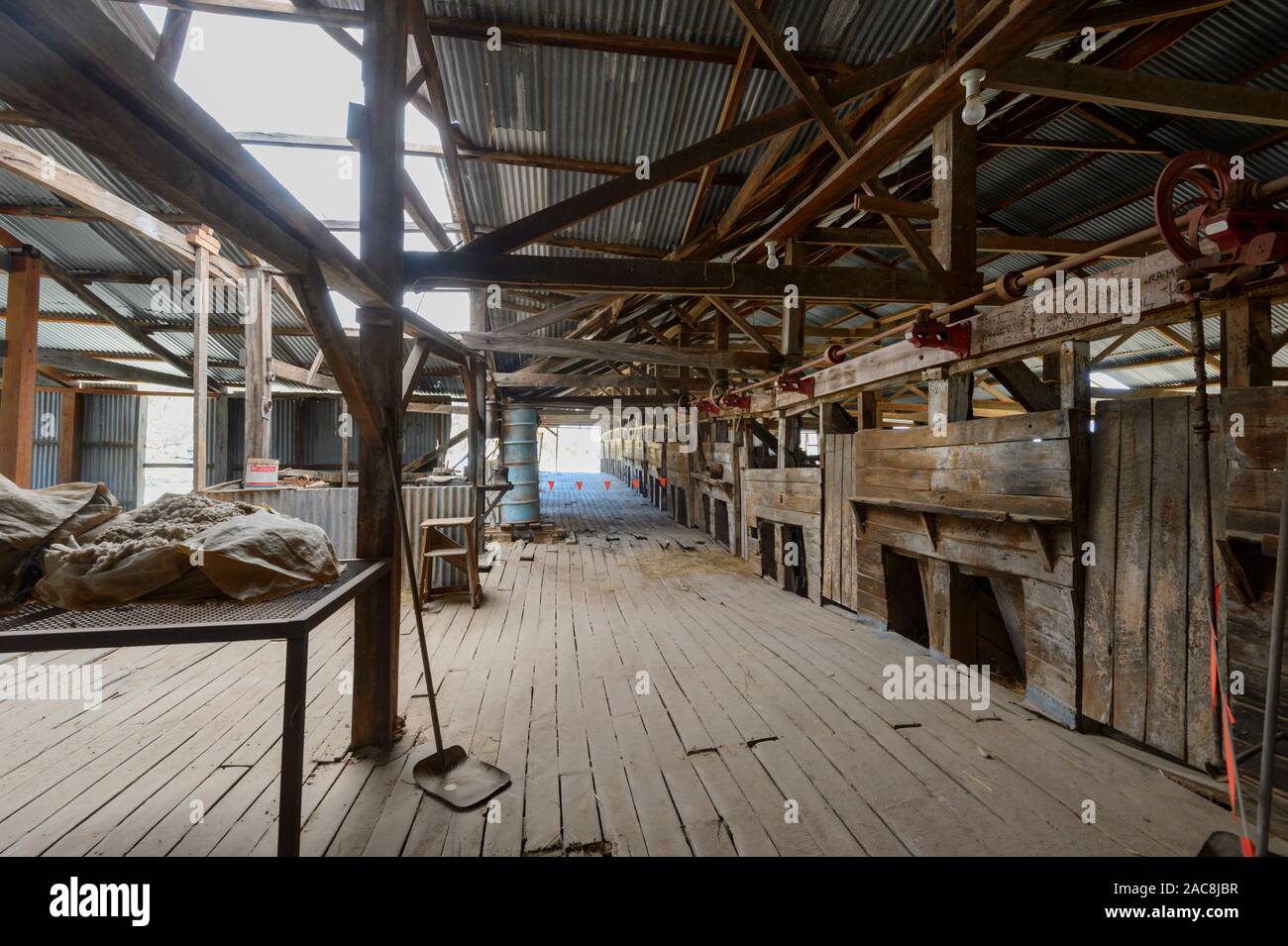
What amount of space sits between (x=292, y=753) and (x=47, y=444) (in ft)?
72.0

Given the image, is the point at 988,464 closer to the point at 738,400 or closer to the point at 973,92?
the point at 973,92

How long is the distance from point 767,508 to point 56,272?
557 inches

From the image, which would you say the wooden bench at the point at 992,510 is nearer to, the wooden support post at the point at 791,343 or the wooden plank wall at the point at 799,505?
the wooden plank wall at the point at 799,505

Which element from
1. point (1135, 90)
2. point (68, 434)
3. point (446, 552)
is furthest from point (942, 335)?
point (68, 434)

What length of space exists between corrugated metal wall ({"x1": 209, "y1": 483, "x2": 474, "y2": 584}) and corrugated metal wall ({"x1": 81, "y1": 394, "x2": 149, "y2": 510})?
47.5 feet

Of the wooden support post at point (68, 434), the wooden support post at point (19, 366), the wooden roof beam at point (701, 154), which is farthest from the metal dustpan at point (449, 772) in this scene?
the wooden support post at point (68, 434)

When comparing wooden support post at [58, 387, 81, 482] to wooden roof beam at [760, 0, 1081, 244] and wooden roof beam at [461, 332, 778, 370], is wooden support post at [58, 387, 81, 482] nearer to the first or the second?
wooden roof beam at [461, 332, 778, 370]

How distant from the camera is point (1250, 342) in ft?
9.30

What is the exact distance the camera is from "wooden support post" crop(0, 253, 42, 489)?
21.2 feet

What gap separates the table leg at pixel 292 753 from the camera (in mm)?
2158

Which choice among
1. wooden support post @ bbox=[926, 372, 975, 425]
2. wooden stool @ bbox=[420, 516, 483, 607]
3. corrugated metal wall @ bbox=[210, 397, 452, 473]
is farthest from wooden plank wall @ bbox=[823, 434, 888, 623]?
corrugated metal wall @ bbox=[210, 397, 452, 473]

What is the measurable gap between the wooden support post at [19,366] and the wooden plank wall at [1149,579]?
36.8 ft
